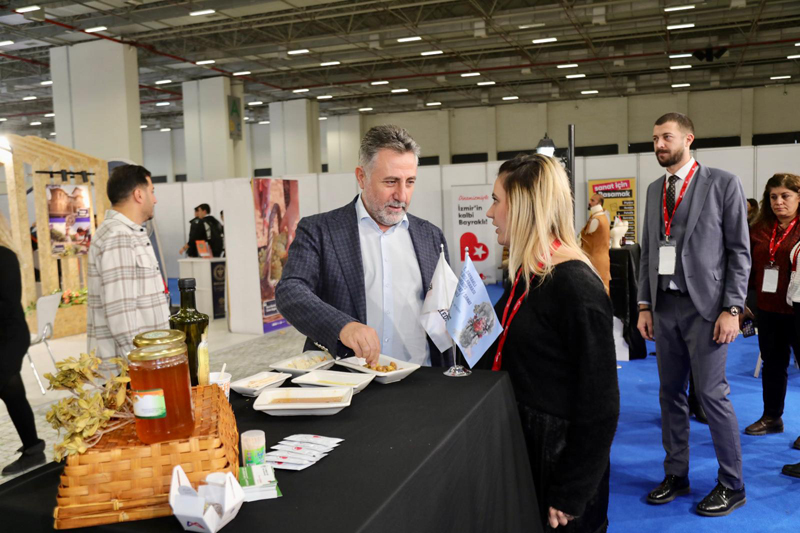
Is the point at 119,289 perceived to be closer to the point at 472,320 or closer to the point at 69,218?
the point at 472,320

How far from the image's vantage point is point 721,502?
9.16 feet

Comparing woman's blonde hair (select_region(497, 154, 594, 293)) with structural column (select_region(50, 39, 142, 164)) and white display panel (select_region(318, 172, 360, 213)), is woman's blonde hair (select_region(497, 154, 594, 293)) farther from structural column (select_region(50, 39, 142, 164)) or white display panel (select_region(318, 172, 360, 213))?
structural column (select_region(50, 39, 142, 164))

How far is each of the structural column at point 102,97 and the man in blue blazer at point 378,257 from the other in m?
11.8

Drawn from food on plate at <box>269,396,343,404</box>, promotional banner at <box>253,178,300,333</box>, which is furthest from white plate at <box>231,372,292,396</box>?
promotional banner at <box>253,178,300,333</box>

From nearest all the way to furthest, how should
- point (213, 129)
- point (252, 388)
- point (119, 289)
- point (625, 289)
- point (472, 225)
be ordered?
point (252, 388) → point (119, 289) → point (625, 289) → point (472, 225) → point (213, 129)

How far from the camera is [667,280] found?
2848 mm

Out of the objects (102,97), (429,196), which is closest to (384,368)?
(429,196)

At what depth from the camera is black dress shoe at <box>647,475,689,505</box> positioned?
292 centimetres

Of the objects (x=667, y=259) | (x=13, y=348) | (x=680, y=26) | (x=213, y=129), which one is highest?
(x=680, y=26)

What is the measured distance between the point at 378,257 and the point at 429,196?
25.8 feet

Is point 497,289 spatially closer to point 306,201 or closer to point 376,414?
point 306,201

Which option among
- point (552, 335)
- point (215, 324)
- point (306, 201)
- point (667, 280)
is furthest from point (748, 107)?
point (552, 335)

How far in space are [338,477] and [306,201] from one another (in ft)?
31.9

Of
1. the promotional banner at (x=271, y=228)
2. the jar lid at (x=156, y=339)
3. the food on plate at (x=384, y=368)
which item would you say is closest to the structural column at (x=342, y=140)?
the promotional banner at (x=271, y=228)
